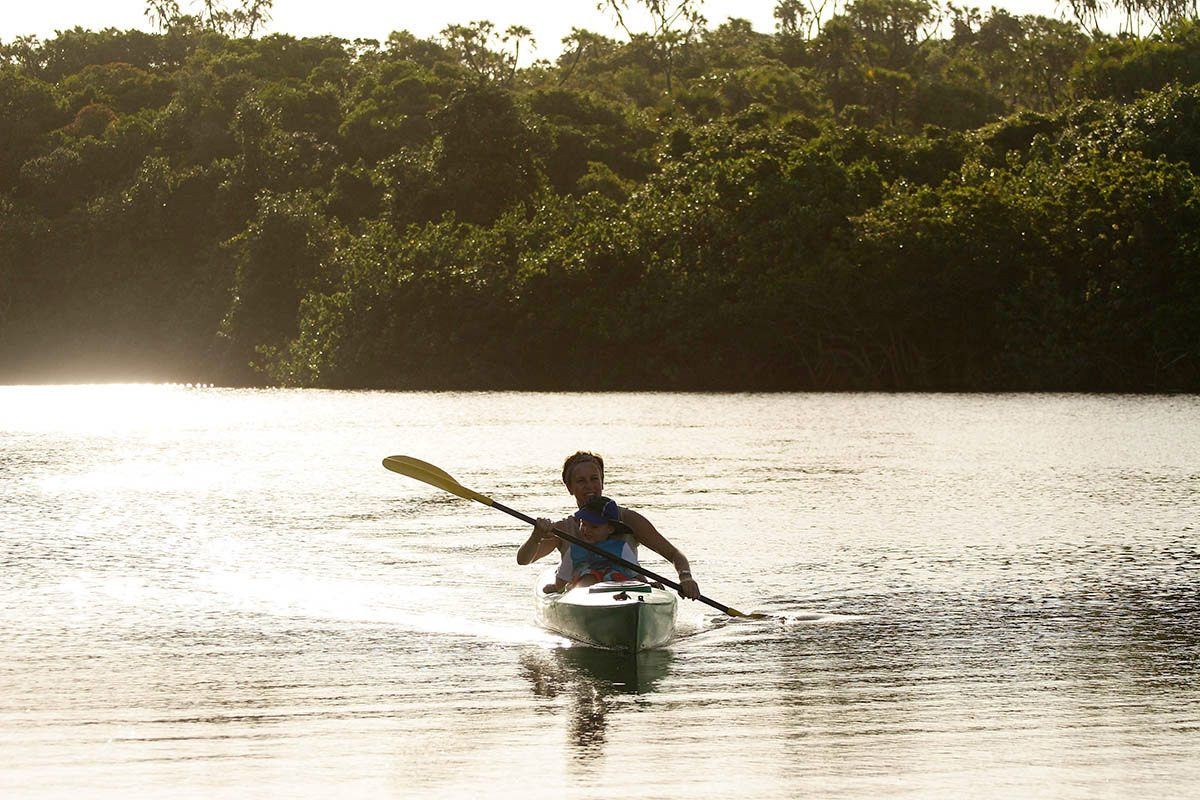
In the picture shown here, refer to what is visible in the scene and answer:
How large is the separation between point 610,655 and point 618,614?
0.45m

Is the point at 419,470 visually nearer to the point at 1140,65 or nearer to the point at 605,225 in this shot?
the point at 605,225

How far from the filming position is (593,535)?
12.6 m

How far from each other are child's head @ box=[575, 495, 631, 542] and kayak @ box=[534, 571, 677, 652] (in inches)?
18.6

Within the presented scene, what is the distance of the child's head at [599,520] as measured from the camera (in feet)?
40.5

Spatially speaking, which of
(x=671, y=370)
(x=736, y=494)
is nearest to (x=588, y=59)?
(x=671, y=370)

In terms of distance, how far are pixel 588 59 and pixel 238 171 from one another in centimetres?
3285

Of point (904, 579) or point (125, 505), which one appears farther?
point (125, 505)

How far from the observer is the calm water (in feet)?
27.3

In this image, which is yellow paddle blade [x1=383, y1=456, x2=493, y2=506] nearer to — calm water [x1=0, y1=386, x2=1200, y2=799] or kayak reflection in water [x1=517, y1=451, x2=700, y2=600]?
calm water [x1=0, y1=386, x2=1200, y2=799]

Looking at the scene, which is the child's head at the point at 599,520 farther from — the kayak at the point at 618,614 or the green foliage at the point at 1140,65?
the green foliage at the point at 1140,65

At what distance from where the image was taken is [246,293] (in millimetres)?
66875

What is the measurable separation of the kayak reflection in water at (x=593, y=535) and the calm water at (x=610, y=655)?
0.52 meters

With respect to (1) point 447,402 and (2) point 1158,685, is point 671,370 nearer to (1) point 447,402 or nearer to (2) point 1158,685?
(1) point 447,402

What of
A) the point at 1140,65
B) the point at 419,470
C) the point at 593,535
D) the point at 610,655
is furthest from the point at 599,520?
the point at 1140,65
